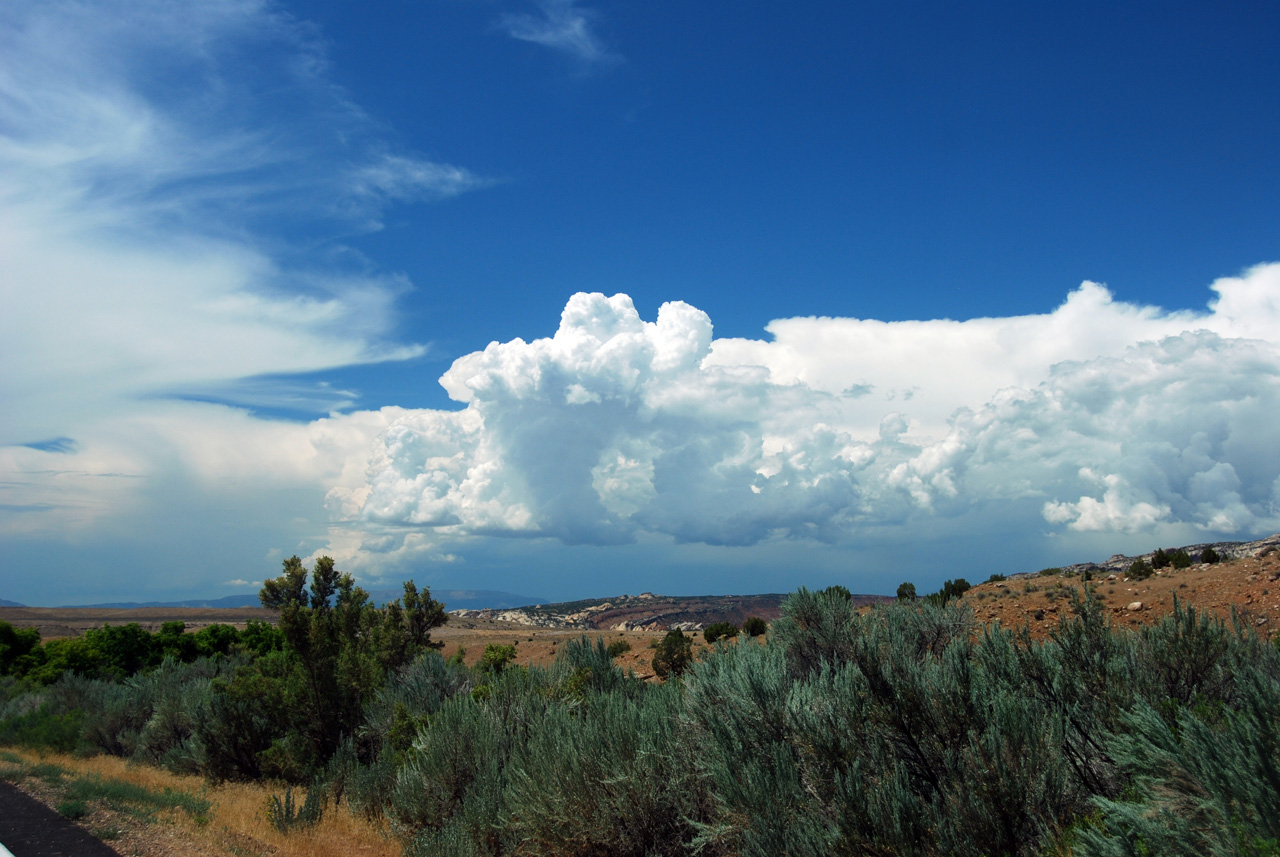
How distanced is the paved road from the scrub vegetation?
1.83 ft

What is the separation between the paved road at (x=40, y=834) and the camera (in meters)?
9.52

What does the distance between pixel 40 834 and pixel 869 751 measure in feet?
40.4

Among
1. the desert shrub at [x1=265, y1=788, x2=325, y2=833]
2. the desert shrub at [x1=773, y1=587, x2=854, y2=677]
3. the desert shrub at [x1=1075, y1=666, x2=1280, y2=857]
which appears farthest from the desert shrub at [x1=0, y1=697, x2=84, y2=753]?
the desert shrub at [x1=1075, y1=666, x2=1280, y2=857]

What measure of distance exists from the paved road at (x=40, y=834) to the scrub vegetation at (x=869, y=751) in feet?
1.83

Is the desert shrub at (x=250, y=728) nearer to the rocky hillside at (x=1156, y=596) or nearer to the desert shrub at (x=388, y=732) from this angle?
the desert shrub at (x=388, y=732)

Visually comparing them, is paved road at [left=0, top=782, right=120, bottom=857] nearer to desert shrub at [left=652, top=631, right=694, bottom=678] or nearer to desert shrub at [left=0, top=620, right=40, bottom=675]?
desert shrub at [left=652, top=631, right=694, bottom=678]

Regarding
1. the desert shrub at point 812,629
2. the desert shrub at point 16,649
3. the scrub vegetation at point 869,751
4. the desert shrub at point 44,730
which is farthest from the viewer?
the desert shrub at point 16,649

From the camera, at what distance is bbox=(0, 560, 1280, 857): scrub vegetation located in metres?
4.10

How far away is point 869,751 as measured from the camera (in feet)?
20.1

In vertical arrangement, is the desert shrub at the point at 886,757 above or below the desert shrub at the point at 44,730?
above

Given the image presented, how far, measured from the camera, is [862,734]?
631cm

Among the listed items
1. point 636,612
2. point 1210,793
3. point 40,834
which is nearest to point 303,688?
point 40,834

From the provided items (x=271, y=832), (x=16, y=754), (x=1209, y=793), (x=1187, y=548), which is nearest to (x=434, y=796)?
(x=271, y=832)

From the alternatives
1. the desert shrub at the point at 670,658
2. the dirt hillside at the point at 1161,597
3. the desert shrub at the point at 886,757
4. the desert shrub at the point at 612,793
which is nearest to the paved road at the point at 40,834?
the desert shrub at the point at 612,793
